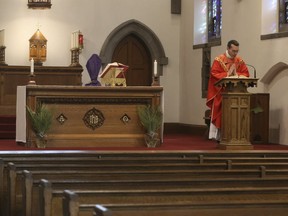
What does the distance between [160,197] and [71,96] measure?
702cm

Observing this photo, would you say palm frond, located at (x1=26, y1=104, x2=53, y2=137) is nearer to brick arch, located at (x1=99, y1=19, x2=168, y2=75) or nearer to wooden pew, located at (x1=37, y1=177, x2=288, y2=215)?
brick arch, located at (x1=99, y1=19, x2=168, y2=75)

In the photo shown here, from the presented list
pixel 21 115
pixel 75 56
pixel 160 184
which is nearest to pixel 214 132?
pixel 21 115

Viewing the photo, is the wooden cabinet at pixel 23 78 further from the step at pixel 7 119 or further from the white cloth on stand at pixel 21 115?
the white cloth on stand at pixel 21 115

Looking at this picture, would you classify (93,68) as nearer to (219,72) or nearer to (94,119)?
(94,119)

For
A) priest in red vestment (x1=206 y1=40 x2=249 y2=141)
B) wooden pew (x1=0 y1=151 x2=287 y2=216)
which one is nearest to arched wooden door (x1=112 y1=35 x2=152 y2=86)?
priest in red vestment (x1=206 y1=40 x2=249 y2=141)

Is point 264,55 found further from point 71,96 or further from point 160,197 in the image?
point 160,197

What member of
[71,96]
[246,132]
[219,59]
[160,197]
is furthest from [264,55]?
[160,197]

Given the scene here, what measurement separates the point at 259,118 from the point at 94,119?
3.10 metres

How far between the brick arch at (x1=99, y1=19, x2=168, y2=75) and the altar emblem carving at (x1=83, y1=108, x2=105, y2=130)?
4679 mm

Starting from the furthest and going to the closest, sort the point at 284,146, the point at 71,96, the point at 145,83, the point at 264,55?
the point at 145,83 → the point at 264,55 → the point at 284,146 → the point at 71,96

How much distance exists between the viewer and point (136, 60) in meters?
16.2

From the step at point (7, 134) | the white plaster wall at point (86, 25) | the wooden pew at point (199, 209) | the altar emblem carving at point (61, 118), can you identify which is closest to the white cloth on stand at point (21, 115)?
the altar emblem carving at point (61, 118)

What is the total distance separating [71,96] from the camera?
10.8 metres

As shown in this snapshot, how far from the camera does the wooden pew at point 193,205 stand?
335 centimetres
